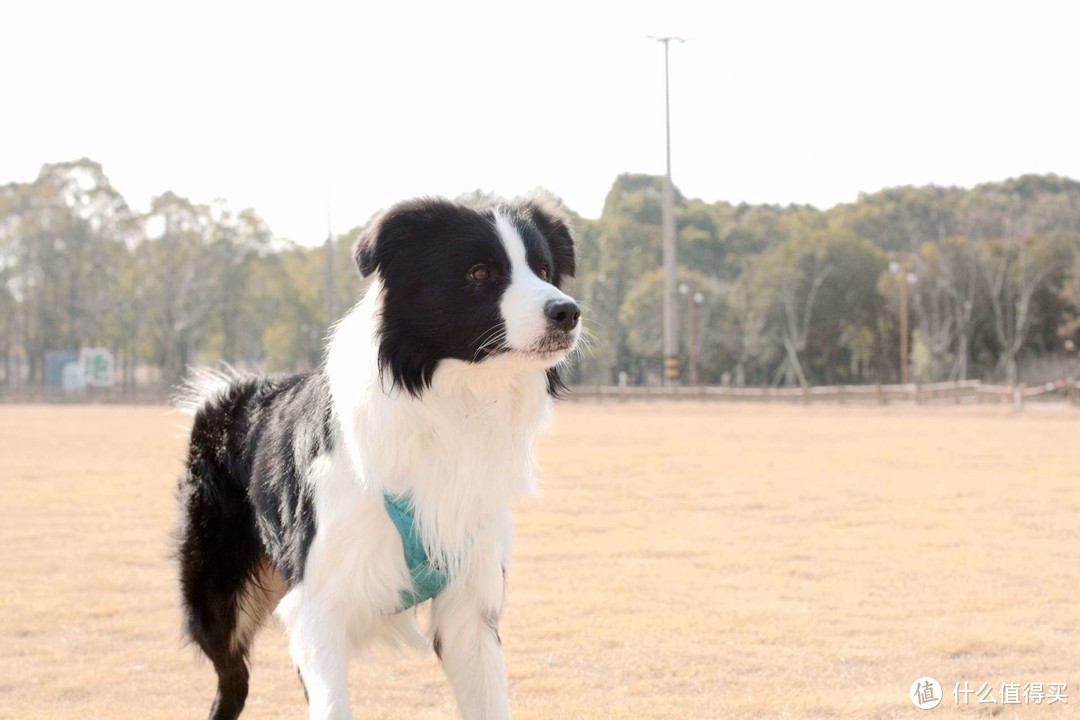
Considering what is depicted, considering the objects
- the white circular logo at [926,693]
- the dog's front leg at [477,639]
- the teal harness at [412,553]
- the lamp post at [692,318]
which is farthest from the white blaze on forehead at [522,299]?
the lamp post at [692,318]

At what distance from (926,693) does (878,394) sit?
1399 inches

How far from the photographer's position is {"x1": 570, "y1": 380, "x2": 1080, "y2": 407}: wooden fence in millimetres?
37031

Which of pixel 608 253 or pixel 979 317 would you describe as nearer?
pixel 979 317

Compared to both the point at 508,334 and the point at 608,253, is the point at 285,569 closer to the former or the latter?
the point at 508,334

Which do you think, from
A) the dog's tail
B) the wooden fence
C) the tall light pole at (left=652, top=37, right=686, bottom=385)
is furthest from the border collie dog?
the tall light pole at (left=652, top=37, right=686, bottom=385)

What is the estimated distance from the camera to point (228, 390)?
5.36m

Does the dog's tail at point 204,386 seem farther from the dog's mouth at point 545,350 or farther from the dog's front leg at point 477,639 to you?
the dog's mouth at point 545,350

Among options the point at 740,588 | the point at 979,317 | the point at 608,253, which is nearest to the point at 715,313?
the point at 608,253

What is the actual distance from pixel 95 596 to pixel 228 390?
3437 mm

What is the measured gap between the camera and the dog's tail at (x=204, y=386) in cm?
541

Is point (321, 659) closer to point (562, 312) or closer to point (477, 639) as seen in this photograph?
point (477, 639)

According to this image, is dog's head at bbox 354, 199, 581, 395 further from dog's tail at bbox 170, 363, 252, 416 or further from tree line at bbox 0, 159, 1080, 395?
tree line at bbox 0, 159, 1080, 395

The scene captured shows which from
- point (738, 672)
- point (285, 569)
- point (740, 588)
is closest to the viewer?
point (285, 569)

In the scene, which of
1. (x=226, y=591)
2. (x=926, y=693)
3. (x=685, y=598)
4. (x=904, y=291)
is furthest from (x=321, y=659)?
(x=904, y=291)
